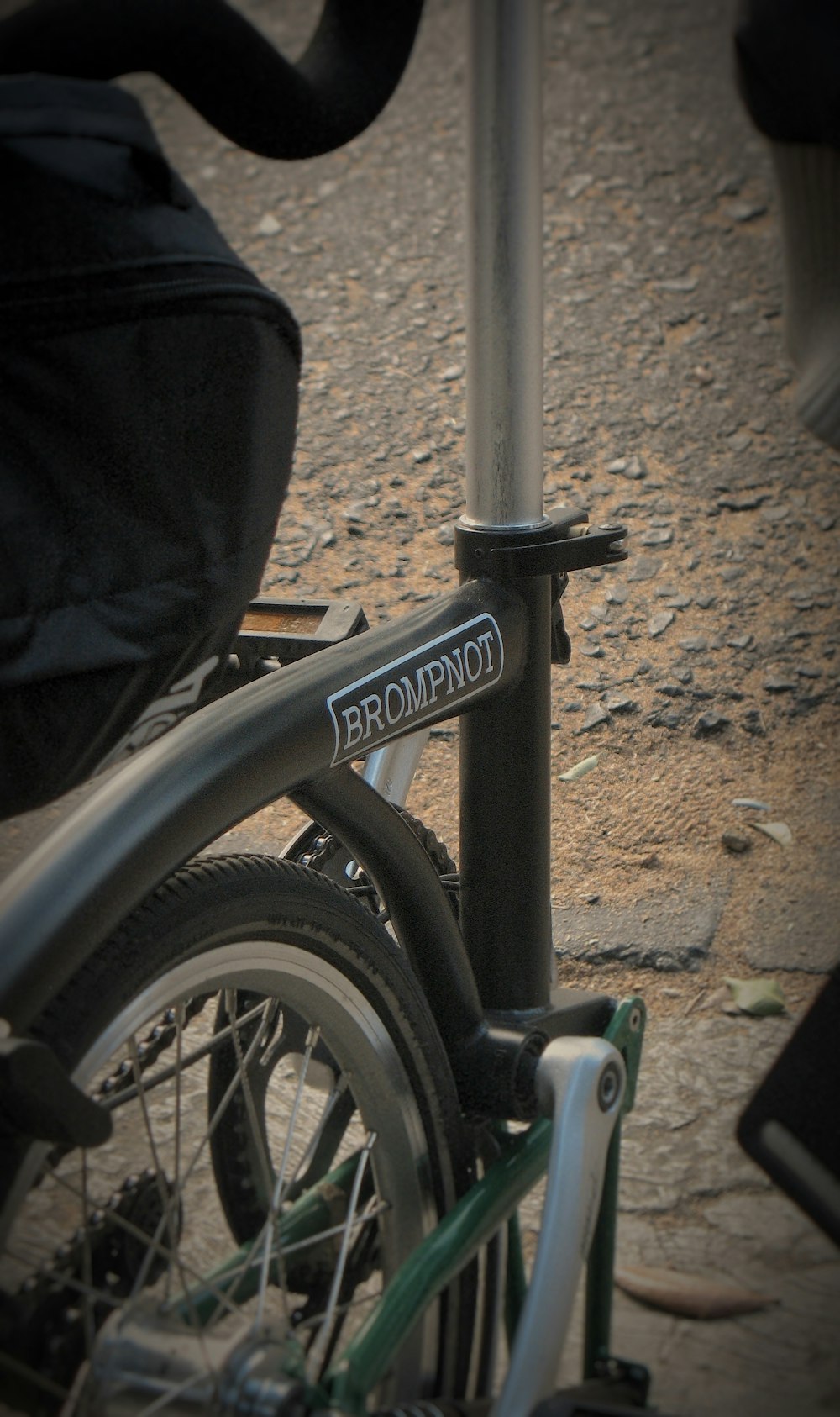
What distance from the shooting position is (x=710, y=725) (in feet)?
9.28

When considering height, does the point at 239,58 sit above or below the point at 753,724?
below

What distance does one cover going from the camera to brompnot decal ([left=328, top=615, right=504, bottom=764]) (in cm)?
116

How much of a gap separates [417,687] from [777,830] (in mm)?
1504

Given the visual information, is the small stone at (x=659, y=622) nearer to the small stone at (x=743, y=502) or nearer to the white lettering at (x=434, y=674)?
the small stone at (x=743, y=502)

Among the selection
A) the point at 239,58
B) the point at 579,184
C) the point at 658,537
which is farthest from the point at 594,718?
the point at 579,184

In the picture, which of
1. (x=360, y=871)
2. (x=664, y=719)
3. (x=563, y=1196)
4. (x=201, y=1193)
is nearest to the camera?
(x=563, y=1196)

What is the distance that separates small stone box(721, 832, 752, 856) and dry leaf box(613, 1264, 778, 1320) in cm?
100

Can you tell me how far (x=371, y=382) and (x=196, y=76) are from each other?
2.99m

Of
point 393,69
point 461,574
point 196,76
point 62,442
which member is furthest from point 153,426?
point 461,574

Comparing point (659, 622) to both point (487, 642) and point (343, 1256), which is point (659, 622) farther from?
point (343, 1256)

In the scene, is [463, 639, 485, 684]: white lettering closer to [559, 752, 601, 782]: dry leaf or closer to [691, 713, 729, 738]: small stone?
[559, 752, 601, 782]: dry leaf

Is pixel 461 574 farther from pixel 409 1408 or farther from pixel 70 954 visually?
pixel 409 1408

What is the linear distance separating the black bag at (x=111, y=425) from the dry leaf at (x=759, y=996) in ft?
4.58

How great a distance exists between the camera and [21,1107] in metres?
0.84
